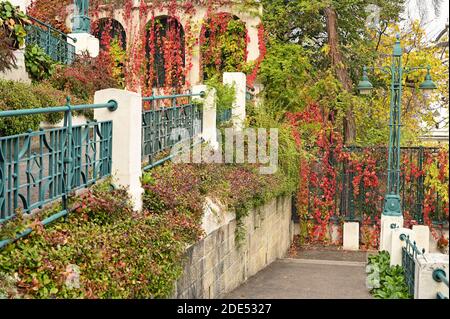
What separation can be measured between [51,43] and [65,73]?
158cm

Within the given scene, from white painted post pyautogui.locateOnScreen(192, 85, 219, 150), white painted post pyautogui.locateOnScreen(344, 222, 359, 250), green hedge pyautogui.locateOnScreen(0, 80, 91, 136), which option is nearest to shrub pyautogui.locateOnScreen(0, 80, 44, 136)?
green hedge pyautogui.locateOnScreen(0, 80, 91, 136)

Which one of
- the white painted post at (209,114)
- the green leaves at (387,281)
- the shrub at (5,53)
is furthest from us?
the white painted post at (209,114)

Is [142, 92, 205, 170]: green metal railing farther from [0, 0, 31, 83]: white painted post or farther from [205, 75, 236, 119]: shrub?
[0, 0, 31, 83]: white painted post

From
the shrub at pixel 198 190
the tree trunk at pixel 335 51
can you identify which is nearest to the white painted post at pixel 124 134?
the shrub at pixel 198 190

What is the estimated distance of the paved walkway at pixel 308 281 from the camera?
28.5 ft

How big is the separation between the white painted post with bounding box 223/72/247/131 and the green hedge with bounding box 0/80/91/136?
3.54 metres

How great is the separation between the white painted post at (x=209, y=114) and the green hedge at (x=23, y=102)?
247cm

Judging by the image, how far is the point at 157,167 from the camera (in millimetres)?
8219

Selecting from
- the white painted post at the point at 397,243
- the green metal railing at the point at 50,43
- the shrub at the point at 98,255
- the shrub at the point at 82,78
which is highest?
the green metal railing at the point at 50,43

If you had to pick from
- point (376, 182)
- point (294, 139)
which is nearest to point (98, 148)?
point (294, 139)

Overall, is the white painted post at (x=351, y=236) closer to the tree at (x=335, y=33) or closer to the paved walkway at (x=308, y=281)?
the paved walkway at (x=308, y=281)

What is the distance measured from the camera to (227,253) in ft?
27.6
